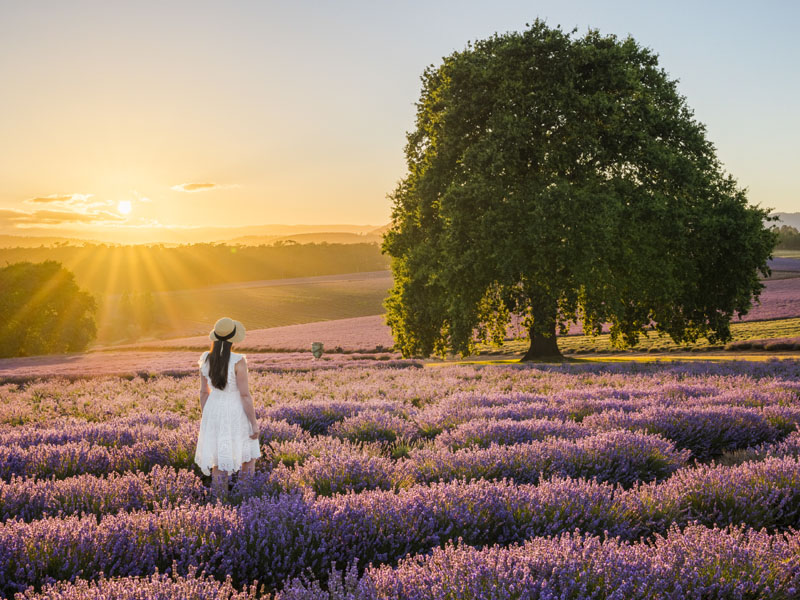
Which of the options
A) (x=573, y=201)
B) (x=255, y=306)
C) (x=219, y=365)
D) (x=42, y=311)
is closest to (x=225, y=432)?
(x=219, y=365)

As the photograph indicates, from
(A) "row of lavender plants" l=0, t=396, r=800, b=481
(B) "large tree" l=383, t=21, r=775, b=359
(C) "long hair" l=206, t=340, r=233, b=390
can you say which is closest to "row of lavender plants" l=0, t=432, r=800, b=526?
(A) "row of lavender plants" l=0, t=396, r=800, b=481

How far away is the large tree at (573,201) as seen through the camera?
721 inches

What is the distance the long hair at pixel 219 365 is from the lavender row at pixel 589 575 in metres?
2.74

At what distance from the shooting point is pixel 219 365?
5.37 metres

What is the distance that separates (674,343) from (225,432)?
104 ft

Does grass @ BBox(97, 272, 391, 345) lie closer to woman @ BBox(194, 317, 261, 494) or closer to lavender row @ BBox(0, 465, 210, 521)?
woman @ BBox(194, 317, 261, 494)

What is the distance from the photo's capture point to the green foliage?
5544 cm

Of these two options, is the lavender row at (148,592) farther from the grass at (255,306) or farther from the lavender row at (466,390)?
the grass at (255,306)

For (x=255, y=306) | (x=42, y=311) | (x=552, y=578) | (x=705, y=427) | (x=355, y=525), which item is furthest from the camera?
(x=255, y=306)

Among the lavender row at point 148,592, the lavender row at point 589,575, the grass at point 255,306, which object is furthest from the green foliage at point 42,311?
the lavender row at point 589,575

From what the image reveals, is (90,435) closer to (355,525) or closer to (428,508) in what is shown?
(355,525)

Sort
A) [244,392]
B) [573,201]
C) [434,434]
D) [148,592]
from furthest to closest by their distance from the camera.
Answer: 1. [573,201]
2. [434,434]
3. [244,392]
4. [148,592]

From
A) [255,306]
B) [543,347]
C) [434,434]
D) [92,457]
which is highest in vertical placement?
[92,457]

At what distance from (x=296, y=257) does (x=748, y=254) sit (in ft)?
435
